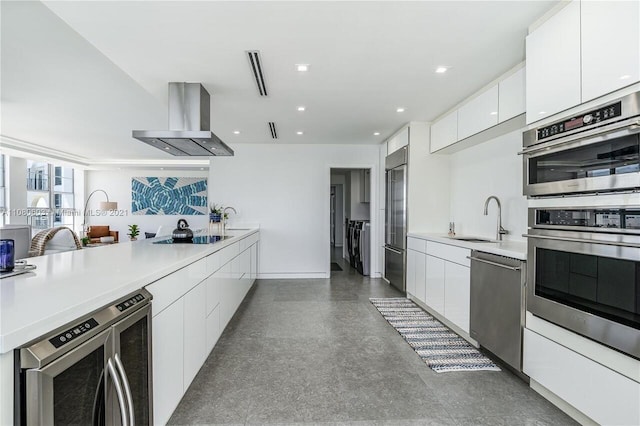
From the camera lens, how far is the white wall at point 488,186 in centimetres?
313

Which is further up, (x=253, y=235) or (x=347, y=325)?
(x=253, y=235)

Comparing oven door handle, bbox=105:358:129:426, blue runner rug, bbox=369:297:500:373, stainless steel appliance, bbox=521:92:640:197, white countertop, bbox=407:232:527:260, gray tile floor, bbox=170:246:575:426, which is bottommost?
blue runner rug, bbox=369:297:500:373

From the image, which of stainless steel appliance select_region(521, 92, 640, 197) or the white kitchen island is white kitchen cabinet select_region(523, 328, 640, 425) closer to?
stainless steel appliance select_region(521, 92, 640, 197)

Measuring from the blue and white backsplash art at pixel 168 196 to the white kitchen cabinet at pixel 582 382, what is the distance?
31.3 feet

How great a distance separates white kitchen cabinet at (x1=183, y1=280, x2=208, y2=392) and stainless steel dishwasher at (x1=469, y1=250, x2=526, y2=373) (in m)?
2.15

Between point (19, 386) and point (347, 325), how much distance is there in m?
2.90

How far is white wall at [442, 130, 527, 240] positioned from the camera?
3.13 metres

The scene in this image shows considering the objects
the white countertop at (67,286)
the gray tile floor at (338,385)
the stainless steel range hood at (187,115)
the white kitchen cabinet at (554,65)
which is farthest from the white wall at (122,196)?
the white kitchen cabinet at (554,65)

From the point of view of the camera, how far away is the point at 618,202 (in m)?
1.56

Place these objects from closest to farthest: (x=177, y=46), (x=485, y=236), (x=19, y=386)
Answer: (x=19, y=386) → (x=177, y=46) → (x=485, y=236)

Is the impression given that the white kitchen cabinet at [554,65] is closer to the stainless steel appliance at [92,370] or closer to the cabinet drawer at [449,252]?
the cabinet drawer at [449,252]

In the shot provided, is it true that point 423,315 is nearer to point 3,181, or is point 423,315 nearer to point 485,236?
point 485,236

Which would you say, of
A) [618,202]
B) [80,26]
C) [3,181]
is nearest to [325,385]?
[618,202]

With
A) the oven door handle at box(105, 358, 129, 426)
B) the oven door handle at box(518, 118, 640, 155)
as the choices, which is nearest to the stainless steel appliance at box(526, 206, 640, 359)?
the oven door handle at box(518, 118, 640, 155)
